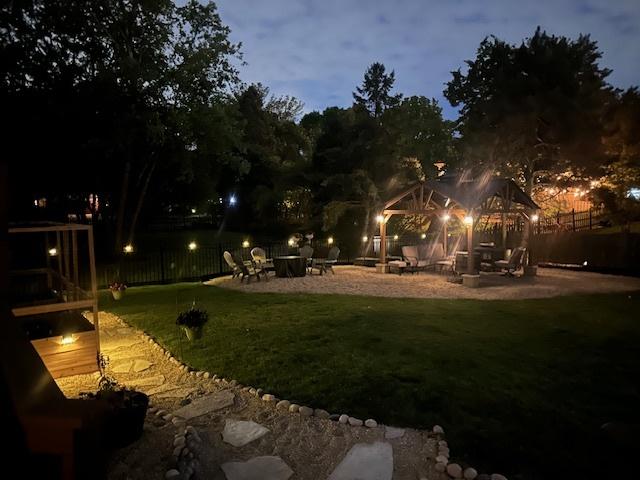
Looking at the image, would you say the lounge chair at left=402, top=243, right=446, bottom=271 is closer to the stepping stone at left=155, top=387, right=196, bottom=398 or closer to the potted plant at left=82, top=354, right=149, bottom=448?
the stepping stone at left=155, top=387, right=196, bottom=398

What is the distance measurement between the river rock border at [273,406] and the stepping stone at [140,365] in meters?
0.80

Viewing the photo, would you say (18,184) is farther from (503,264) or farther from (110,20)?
(503,264)

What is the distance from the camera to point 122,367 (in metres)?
6.11

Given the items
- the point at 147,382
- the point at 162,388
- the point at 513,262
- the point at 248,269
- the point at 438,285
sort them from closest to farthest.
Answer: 1. the point at 162,388
2. the point at 147,382
3. the point at 438,285
4. the point at 248,269
5. the point at 513,262

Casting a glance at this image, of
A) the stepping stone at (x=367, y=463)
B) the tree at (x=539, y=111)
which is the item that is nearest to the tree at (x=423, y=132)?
the tree at (x=539, y=111)

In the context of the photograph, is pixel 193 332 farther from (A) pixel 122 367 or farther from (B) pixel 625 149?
(B) pixel 625 149

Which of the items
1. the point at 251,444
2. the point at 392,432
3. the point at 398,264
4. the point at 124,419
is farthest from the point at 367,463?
the point at 398,264

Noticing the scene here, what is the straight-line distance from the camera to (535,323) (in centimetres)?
859

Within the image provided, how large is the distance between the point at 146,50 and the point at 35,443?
20.1 meters

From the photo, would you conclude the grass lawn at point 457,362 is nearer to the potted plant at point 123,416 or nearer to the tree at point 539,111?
the potted plant at point 123,416

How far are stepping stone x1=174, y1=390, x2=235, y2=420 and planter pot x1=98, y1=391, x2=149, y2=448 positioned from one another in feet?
2.06

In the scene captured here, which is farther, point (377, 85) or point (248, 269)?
point (377, 85)

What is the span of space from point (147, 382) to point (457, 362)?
447 centimetres

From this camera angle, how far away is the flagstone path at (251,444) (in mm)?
3559
